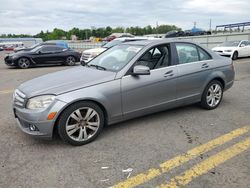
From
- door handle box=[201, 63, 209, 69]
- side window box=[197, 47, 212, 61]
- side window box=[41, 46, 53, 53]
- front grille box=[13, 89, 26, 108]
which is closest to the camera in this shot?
front grille box=[13, 89, 26, 108]

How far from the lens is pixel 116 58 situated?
4785mm

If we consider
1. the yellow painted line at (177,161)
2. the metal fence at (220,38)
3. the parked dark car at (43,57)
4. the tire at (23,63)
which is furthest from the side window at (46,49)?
the metal fence at (220,38)

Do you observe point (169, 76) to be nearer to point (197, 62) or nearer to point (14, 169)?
point (197, 62)

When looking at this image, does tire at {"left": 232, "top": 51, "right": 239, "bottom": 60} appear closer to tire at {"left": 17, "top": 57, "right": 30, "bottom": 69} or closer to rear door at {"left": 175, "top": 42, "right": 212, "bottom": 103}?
tire at {"left": 17, "top": 57, "right": 30, "bottom": 69}

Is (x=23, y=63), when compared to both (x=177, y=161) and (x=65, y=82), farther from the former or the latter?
(x=177, y=161)

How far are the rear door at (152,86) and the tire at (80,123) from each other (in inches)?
20.4

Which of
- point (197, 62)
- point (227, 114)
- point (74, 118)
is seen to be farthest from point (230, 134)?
point (74, 118)

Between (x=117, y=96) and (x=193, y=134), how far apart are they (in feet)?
4.54

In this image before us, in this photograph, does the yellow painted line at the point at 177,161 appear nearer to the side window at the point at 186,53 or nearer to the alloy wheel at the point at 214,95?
the alloy wheel at the point at 214,95

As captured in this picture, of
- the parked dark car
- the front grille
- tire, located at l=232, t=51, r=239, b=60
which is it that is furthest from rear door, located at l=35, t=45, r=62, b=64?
the front grille

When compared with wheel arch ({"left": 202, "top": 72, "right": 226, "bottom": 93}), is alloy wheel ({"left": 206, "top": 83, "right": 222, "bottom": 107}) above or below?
below

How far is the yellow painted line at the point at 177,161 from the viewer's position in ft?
9.61

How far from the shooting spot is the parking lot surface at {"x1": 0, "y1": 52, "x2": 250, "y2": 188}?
9.74ft

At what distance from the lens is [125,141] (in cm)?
403
